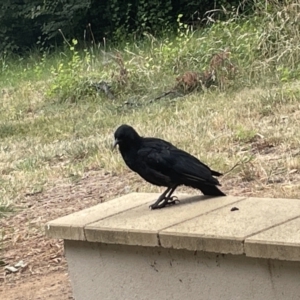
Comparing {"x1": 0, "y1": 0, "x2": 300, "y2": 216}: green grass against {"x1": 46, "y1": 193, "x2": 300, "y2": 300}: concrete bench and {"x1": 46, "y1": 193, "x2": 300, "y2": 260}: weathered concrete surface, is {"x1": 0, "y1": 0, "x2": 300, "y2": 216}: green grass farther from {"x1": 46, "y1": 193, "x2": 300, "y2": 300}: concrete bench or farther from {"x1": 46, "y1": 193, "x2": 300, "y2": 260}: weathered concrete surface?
{"x1": 46, "y1": 193, "x2": 300, "y2": 300}: concrete bench

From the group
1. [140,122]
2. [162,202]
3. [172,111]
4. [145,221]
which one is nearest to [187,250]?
[145,221]

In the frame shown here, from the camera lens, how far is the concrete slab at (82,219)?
3.54 meters

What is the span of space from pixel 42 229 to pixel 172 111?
3.55 meters

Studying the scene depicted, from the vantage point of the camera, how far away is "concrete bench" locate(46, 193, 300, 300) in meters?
2.94

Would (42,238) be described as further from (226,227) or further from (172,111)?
(172,111)

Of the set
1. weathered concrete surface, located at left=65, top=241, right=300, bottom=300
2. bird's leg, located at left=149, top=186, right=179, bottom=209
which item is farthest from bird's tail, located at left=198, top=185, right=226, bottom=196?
weathered concrete surface, located at left=65, top=241, right=300, bottom=300

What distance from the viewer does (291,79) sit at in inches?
365

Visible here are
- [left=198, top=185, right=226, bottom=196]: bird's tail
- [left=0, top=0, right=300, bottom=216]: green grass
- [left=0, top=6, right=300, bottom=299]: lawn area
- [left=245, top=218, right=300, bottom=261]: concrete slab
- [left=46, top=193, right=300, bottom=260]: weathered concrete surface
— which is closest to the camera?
[left=245, top=218, right=300, bottom=261]: concrete slab

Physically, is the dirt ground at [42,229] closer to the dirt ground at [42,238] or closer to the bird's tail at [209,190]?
the dirt ground at [42,238]

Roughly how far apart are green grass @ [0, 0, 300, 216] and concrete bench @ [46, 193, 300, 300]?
1859 mm

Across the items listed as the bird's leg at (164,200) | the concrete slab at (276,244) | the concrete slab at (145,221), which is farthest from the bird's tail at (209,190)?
the concrete slab at (276,244)

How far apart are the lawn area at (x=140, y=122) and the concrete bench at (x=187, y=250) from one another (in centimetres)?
85

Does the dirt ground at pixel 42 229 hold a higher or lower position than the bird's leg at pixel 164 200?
lower

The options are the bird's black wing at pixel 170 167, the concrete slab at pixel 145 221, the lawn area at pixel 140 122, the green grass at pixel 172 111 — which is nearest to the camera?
the concrete slab at pixel 145 221
